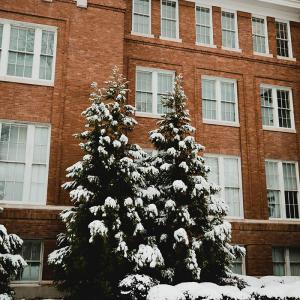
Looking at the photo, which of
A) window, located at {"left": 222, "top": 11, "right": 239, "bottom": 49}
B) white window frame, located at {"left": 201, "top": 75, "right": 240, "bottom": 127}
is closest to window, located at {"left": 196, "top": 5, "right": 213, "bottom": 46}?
window, located at {"left": 222, "top": 11, "right": 239, "bottom": 49}

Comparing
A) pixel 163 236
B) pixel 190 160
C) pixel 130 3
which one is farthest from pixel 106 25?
pixel 163 236

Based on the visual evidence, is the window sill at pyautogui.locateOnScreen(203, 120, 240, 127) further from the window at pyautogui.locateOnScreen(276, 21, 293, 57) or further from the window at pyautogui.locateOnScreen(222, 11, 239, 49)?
the window at pyautogui.locateOnScreen(276, 21, 293, 57)

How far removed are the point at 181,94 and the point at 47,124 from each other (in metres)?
5.11

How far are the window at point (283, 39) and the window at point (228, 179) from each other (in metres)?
6.47

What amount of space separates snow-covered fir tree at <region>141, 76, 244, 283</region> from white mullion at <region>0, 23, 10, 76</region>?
6.26 metres

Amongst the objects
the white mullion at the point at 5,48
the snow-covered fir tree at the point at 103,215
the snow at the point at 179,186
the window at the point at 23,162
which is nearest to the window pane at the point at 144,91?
the window at the point at 23,162

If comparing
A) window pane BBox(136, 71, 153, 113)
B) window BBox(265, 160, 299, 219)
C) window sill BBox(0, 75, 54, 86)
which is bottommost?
window BBox(265, 160, 299, 219)

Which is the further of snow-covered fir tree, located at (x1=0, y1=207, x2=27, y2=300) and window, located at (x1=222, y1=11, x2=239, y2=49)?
window, located at (x1=222, y1=11, x2=239, y2=49)

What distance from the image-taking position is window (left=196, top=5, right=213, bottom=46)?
1948cm

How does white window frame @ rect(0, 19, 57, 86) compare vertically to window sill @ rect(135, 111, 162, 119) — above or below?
above

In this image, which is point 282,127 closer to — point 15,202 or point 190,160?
point 190,160

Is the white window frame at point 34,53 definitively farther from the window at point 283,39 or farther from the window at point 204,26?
the window at point 283,39

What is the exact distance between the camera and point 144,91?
1791 cm

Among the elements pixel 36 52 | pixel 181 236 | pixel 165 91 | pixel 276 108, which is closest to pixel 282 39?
pixel 276 108
